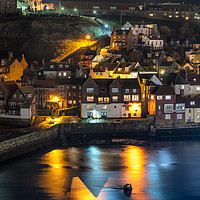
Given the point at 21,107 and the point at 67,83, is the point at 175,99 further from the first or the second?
the point at 21,107

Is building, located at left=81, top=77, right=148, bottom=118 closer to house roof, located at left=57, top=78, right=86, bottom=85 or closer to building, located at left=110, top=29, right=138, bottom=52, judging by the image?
house roof, located at left=57, top=78, right=86, bottom=85

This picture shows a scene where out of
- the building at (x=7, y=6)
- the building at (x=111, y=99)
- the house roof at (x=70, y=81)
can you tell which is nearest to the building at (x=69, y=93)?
the house roof at (x=70, y=81)

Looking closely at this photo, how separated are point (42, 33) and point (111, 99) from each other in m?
42.4

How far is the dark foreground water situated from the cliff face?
41.7 metres

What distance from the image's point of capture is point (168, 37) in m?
90.0

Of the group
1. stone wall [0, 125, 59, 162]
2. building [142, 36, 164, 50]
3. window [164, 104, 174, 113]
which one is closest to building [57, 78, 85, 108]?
stone wall [0, 125, 59, 162]

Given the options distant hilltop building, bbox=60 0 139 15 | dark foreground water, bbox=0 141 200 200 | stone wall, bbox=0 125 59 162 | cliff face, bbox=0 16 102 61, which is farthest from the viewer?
distant hilltop building, bbox=60 0 139 15

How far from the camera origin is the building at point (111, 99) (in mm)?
53438

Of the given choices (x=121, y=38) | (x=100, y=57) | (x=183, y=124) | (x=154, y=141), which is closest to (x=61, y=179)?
(x=154, y=141)

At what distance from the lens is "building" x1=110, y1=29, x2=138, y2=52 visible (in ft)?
247

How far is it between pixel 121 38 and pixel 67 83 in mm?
21417

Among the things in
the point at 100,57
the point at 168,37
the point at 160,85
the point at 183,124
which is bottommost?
the point at 183,124

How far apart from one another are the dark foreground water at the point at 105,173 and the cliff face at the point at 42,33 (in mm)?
41718

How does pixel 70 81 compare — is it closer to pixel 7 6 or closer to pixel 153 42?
pixel 153 42
